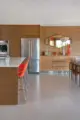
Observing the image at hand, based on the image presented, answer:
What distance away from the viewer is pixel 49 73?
10.7 meters

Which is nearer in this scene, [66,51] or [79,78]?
[79,78]

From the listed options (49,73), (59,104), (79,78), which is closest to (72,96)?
(59,104)

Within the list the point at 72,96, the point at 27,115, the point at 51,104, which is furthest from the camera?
the point at 72,96

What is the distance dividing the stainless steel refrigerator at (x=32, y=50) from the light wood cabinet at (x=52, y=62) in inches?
12.9

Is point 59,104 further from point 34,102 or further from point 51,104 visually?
point 34,102

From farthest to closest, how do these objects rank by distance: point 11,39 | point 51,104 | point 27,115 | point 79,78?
1. point 11,39
2. point 79,78
3. point 51,104
4. point 27,115

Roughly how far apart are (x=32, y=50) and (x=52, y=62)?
1.17 metres

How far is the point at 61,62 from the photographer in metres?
10.8

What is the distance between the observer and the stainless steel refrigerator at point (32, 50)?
10344 mm

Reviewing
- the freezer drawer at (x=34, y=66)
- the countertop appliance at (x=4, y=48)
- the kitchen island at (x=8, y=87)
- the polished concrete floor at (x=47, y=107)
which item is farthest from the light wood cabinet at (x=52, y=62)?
the kitchen island at (x=8, y=87)

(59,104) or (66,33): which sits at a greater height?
(66,33)

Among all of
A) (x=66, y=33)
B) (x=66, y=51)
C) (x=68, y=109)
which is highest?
(x=66, y=33)

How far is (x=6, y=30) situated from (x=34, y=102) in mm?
6155

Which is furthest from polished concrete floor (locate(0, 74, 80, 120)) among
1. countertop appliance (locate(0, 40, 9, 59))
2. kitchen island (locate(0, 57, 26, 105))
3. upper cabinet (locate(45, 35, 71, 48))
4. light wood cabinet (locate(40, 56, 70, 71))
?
upper cabinet (locate(45, 35, 71, 48))
